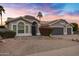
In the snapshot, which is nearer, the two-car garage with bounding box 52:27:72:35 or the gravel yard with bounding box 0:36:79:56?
the gravel yard with bounding box 0:36:79:56

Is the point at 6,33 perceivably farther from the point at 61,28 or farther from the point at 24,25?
the point at 61,28

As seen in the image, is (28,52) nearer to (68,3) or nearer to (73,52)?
(73,52)

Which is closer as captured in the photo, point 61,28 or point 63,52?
point 63,52

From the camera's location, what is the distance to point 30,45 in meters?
3.86

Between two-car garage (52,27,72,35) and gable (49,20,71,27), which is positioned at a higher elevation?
gable (49,20,71,27)

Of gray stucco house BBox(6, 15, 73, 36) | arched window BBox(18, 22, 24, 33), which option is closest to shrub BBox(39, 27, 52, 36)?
gray stucco house BBox(6, 15, 73, 36)

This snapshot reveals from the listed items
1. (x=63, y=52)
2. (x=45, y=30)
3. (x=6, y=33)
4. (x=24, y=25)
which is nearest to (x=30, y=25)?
(x=24, y=25)

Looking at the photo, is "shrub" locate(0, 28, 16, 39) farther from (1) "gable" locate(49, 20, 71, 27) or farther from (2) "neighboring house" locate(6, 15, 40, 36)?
(1) "gable" locate(49, 20, 71, 27)

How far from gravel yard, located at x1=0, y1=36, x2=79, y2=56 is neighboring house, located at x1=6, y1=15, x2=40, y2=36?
0.08 metres

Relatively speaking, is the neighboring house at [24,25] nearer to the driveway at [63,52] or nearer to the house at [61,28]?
the house at [61,28]

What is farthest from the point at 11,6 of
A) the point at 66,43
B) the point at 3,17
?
the point at 66,43

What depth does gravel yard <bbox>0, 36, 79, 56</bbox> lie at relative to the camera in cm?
380

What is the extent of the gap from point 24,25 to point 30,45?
294mm

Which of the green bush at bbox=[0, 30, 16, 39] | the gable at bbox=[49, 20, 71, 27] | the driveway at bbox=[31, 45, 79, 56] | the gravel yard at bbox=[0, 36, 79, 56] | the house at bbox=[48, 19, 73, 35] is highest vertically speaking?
the gable at bbox=[49, 20, 71, 27]
